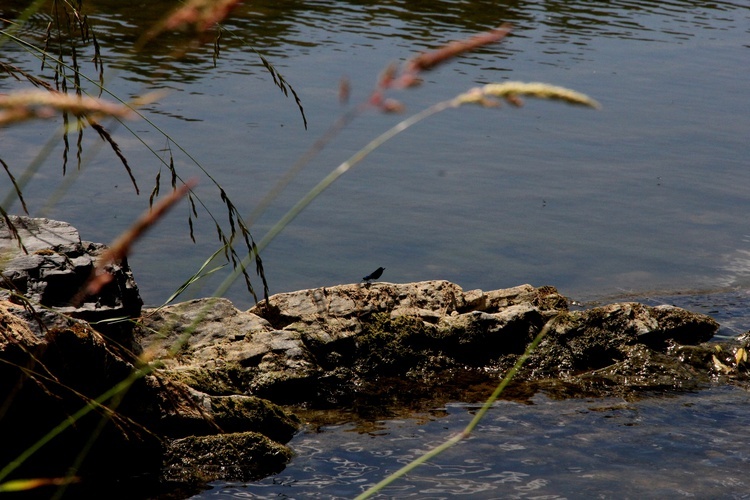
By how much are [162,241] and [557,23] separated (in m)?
14.3

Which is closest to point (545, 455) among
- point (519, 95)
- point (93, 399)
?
point (93, 399)

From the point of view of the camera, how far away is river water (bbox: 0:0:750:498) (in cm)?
514

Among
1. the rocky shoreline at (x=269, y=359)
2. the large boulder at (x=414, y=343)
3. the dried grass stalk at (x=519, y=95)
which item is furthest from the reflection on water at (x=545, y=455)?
the dried grass stalk at (x=519, y=95)

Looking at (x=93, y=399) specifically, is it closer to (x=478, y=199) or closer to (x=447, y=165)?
(x=478, y=199)

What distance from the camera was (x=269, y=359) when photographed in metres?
5.85

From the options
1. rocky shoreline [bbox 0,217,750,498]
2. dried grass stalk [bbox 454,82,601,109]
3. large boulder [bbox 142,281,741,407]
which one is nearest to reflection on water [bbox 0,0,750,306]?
large boulder [bbox 142,281,741,407]

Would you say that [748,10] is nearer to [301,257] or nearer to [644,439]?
[301,257]

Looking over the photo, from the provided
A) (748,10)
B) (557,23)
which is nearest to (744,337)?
(557,23)

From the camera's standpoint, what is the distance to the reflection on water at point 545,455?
4.69 m

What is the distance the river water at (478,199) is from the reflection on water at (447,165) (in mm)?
39

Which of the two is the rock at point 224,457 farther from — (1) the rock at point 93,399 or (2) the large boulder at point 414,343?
(2) the large boulder at point 414,343

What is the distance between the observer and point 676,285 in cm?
930

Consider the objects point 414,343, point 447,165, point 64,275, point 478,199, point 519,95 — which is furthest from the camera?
point 447,165

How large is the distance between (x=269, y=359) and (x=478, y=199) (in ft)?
18.3
